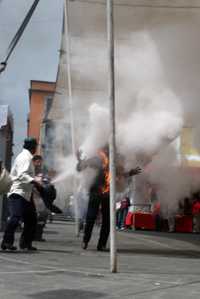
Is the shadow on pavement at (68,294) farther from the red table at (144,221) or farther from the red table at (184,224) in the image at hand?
the red table at (144,221)

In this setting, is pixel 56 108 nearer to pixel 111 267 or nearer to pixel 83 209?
pixel 83 209

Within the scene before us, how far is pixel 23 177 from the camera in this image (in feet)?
28.1

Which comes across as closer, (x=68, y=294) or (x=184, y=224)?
(x=68, y=294)

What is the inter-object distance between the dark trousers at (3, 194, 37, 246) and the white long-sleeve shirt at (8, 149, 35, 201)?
0.26 feet

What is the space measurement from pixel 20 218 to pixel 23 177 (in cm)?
58

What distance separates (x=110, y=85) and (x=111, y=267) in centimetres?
192

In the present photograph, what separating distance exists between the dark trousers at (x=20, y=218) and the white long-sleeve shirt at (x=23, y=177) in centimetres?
8

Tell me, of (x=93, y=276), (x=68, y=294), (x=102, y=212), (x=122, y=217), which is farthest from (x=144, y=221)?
(x=68, y=294)

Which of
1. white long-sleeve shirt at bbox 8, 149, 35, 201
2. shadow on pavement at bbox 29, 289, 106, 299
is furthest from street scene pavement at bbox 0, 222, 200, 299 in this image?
white long-sleeve shirt at bbox 8, 149, 35, 201

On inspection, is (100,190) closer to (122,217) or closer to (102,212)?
(102,212)

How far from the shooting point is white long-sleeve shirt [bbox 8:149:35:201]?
8.55 meters

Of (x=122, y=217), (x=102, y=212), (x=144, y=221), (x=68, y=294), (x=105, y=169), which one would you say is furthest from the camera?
(x=122, y=217)

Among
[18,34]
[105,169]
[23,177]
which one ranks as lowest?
[23,177]

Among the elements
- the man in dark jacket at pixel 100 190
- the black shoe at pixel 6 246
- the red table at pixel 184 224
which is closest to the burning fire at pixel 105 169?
the man in dark jacket at pixel 100 190
